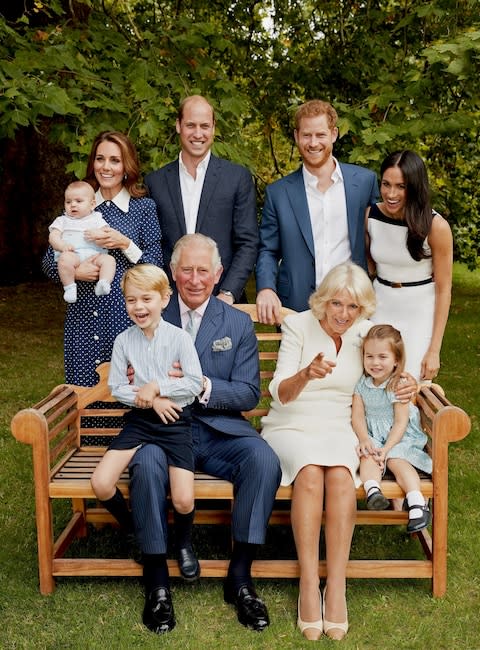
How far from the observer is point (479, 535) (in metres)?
4.41

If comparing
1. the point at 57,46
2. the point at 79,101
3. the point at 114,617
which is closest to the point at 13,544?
the point at 114,617

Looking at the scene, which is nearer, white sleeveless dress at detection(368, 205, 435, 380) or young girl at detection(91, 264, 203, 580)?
young girl at detection(91, 264, 203, 580)

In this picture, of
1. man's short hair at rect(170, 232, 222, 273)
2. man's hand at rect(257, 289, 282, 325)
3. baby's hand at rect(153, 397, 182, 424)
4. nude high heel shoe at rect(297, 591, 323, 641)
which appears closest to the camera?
nude high heel shoe at rect(297, 591, 323, 641)

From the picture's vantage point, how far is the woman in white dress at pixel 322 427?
3.45 meters

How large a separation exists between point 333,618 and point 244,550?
1.55 ft

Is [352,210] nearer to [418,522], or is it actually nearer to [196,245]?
[196,245]

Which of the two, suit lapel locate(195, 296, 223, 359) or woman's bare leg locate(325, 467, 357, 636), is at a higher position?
suit lapel locate(195, 296, 223, 359)

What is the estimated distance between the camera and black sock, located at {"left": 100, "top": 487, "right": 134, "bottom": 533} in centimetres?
367

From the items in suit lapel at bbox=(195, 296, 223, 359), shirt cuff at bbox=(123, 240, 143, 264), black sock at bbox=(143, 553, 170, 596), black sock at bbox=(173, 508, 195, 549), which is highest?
shirt cuff at bbox=(123, 240, 143, 264)

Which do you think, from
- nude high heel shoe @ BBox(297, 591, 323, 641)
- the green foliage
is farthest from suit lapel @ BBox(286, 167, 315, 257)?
the green foliage

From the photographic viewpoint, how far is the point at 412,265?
164 inches

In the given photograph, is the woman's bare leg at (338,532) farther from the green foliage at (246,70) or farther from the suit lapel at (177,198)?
the green foliage at (246,70)

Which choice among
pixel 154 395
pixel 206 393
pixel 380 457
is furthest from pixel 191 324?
pixel 380 457

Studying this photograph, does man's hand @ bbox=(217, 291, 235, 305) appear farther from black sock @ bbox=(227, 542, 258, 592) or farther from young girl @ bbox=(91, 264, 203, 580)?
black sock @ bbox=(227, 542, 258, 592)
